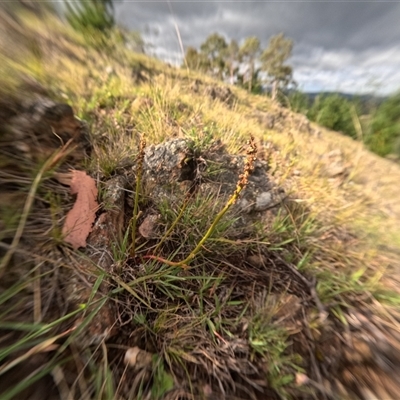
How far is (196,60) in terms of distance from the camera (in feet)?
8.79

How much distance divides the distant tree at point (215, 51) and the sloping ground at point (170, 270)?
1.40 m

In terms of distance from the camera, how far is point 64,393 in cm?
72

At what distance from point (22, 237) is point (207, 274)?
0.81 metres

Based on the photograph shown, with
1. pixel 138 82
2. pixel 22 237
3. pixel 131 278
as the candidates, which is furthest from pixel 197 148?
pixel 138 82

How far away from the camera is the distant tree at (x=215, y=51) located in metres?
2.92

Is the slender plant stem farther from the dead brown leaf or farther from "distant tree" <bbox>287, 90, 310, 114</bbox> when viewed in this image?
"distant tree" <bbox>287, 90, 310, 114</bbox>

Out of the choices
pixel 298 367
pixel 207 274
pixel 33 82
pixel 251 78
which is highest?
pixel 251 78

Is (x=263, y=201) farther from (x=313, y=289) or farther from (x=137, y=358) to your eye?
(x=137, y=358)

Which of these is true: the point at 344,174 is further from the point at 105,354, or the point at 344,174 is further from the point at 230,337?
the point at 105,354

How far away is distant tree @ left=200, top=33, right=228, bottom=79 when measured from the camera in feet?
9.58

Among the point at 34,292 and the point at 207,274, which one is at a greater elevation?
the point at 207,274

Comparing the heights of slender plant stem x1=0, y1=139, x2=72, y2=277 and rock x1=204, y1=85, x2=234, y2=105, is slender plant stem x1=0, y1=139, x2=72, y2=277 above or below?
below

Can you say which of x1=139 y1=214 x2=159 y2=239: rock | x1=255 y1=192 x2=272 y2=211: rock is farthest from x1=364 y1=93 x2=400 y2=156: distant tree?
x1=139 y1=214 x2=159 y2=239: rock

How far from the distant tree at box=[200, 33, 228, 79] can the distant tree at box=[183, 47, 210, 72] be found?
52mm
